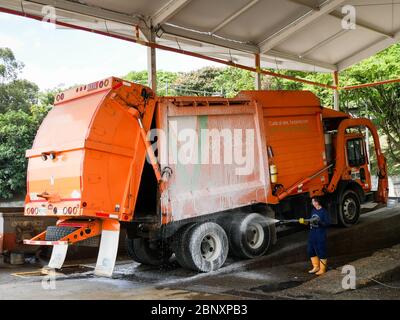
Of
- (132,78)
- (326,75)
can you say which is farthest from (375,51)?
(132,78)

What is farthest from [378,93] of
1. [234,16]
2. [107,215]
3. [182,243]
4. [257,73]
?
[107,215]

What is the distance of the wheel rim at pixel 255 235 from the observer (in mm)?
9969

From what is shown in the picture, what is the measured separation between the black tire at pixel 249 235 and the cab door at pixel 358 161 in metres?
3.78

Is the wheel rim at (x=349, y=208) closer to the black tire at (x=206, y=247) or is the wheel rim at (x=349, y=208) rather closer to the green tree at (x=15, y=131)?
the black tire at (x=206, y=247)

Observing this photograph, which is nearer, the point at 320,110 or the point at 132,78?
the point at 320,110

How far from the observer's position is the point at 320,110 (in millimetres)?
12047

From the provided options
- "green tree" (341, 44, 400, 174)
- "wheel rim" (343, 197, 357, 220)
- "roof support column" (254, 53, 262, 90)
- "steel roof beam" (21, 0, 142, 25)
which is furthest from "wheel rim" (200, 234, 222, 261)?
"green tree" (341, 44, 400, 174)

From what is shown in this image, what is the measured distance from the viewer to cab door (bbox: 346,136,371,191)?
510 inches

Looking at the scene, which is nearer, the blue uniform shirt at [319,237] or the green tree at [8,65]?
the blue uniform shirt at [319,237]

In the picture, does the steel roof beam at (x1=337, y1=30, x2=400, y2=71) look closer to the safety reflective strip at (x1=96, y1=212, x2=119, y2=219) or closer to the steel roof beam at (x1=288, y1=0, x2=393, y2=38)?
the steel roof beam at (x1=288, y1=0, x2=393, y2=38)

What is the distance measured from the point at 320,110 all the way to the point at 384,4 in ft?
14.6

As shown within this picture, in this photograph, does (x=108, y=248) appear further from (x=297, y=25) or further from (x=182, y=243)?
(x=297, y=25)

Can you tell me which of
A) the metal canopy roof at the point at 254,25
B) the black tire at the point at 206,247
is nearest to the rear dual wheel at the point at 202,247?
the black tire at the point at 206,247
